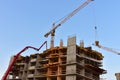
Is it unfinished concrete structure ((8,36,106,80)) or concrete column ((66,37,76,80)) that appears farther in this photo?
unfinished concrete structure ((8,36,106,80))

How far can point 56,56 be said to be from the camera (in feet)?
291

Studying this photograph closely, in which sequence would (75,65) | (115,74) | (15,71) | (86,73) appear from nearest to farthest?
(75,65) → (86,73) → (115,74) → (15,71)

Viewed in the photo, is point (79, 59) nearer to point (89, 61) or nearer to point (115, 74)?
point (89, 61)

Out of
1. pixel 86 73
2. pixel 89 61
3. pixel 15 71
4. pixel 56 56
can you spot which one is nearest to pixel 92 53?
pixel 89 61

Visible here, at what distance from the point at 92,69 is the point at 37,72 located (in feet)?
78.5

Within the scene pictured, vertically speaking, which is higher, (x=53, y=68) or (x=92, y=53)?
(x=92, y=53)

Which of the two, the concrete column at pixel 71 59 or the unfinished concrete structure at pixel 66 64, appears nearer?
the concrete column at pixel 71 59

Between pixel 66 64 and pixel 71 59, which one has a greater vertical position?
pixel 71 59

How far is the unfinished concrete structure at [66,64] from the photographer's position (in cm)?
8330

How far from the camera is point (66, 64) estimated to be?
3312 inches

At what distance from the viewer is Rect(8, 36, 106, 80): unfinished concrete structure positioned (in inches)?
3280

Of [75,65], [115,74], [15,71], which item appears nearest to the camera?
[75,65]

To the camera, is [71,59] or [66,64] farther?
[66,64]

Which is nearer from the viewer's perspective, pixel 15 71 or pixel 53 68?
pixel 53 68
